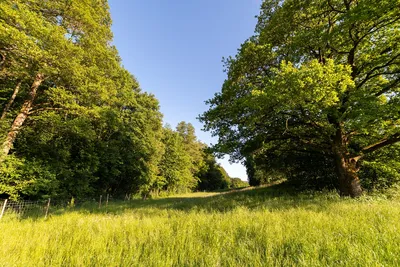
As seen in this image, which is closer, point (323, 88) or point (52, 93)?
point (323, 88)

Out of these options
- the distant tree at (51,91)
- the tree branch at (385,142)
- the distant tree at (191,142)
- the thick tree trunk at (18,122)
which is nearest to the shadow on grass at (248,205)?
the tree branch at (385,142)

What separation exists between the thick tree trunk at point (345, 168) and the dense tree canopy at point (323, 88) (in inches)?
1.6

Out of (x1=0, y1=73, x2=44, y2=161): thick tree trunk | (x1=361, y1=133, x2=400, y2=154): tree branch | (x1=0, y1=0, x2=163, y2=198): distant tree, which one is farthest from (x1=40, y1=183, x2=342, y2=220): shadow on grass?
(x1=0, y1=73, x2=44, y2=161): thick tree trunk

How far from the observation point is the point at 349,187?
872cm

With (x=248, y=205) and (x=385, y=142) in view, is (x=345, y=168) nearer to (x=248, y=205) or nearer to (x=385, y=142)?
(x=385, y=142)

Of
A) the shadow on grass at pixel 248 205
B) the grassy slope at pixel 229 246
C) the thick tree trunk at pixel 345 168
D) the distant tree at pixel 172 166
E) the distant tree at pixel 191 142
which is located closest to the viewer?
the grassy slope at pixel 229 246

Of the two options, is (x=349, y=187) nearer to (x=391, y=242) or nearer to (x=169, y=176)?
(x=391, y=242)

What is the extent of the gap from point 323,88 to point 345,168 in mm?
4976

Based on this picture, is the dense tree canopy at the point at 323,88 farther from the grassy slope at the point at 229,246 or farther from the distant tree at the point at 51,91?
the distant tree at the point at 51,91

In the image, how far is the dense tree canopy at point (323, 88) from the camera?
275 inches

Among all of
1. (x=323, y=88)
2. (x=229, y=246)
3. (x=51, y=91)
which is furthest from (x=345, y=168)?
(x=51, y=91)

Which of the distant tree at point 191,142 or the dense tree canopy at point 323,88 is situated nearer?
the dense tree canopy at point 323,88

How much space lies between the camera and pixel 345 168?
8.95 meters

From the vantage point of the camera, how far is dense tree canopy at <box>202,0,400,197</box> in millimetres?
6988
